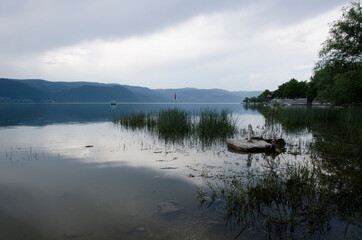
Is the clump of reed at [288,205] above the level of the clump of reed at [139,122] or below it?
below

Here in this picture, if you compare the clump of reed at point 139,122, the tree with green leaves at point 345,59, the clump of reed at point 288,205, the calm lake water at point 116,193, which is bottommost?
the calm lake water at point 116,193

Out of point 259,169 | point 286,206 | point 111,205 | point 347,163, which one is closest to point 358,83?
point 347,163

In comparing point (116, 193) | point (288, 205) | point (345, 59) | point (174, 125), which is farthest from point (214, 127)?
point (345, 59)

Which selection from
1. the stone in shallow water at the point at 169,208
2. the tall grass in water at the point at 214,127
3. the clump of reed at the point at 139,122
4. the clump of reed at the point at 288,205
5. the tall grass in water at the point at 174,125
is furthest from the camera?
the clump of reed at the point at 139,122

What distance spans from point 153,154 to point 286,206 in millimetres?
6191

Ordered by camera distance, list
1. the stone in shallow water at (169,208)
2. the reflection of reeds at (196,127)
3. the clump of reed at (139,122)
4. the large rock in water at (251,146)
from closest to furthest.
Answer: the stone in shallow water at (169,208) < the large rock in water at (251,146) < the reflection of reeds at (196,127) < the clump of reed at (139,122)

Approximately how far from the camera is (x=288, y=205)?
4.76 m

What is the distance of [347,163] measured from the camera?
779 cm

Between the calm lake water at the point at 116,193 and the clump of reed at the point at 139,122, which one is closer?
the calm lake water at the point at 116,193

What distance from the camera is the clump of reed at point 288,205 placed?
3992 mm

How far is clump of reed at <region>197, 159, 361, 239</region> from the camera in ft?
13.1

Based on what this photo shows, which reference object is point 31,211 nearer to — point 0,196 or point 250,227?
point 0,196

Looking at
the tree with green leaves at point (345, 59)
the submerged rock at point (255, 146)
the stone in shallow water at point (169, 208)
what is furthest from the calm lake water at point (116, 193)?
the tree with green leaves at point (345, 59)

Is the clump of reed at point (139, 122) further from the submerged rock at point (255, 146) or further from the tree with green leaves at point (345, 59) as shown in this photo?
the tree with green leaves at point (345, 59)
